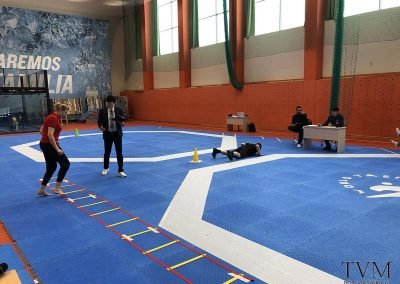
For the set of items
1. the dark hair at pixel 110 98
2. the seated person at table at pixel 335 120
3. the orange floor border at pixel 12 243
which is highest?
the dark hair at pixel 110 98

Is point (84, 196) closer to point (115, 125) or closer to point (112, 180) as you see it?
point (112, 180)

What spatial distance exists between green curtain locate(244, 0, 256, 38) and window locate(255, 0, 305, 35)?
5.8 inches

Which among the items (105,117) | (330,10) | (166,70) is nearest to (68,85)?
(166,70)

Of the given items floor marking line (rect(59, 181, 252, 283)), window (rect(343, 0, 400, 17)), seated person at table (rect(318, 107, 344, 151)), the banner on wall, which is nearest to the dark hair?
floor marking line (rect(59, 181, 252, 283))

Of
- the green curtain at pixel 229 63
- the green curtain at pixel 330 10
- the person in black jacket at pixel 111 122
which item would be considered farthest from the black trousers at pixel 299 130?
the person in black jacket at pixel 111 122

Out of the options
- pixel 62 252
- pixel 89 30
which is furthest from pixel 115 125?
pixel 89 30

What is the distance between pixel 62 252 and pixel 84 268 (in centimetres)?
50

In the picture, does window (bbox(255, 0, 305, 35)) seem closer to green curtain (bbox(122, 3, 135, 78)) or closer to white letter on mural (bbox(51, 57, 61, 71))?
green curtain (bbox(122, 3, 135, 78))

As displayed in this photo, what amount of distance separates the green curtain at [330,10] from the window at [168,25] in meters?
10.4

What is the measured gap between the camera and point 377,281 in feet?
9.41

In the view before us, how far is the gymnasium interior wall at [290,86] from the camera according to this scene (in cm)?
1101

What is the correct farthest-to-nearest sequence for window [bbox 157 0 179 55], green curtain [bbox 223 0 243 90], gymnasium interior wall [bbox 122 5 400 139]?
window [bbox 157 0 179 55], green curtain [bbox 223 0 243 90], gymnasium interior wall [bbox 122 5 400 139]

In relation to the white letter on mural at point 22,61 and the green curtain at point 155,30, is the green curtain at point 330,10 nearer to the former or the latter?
the green curtain at point 155,30

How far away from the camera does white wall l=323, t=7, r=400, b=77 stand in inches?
426
